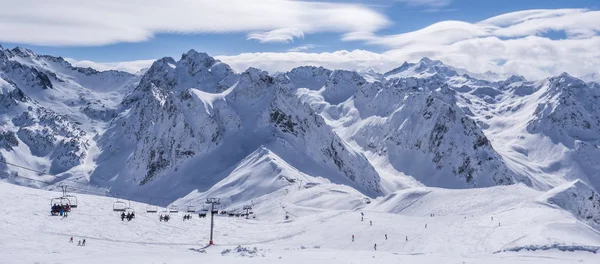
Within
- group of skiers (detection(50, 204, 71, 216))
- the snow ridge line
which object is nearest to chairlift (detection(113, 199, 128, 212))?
group of skiers (detection(50, 204, 71, 216))

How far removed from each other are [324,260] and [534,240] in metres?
25.5

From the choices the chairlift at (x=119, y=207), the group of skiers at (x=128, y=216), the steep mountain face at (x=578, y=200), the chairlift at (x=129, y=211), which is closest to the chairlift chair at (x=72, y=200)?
the chairlift at (x=119, y=207)

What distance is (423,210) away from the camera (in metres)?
113

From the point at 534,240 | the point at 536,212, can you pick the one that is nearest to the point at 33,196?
the point at 534,240

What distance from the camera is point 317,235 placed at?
8369 centimetres

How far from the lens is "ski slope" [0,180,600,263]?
2022 inches

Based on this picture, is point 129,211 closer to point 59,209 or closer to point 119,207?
point 119,207

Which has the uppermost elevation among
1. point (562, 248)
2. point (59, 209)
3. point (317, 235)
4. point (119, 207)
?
point (119, 207)

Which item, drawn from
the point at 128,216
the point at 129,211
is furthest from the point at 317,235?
the point at 129,211

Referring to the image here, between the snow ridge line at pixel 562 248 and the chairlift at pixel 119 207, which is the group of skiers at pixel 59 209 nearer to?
the chairlift at pixel 119 207

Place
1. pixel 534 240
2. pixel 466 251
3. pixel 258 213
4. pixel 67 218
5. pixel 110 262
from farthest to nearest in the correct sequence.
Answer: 1. pixel 258 213
2. pixel 67 218
3. pixel 466 251
4. pixel 534 240
5. pixel 110 262

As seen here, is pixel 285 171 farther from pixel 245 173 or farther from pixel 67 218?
pixel 67 218

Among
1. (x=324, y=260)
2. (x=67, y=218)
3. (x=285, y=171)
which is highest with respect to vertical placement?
(x=285, y=171)

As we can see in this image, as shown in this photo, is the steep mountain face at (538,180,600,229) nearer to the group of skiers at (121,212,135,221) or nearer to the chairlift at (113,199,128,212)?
the group of skiers at (121,212,135,221)
